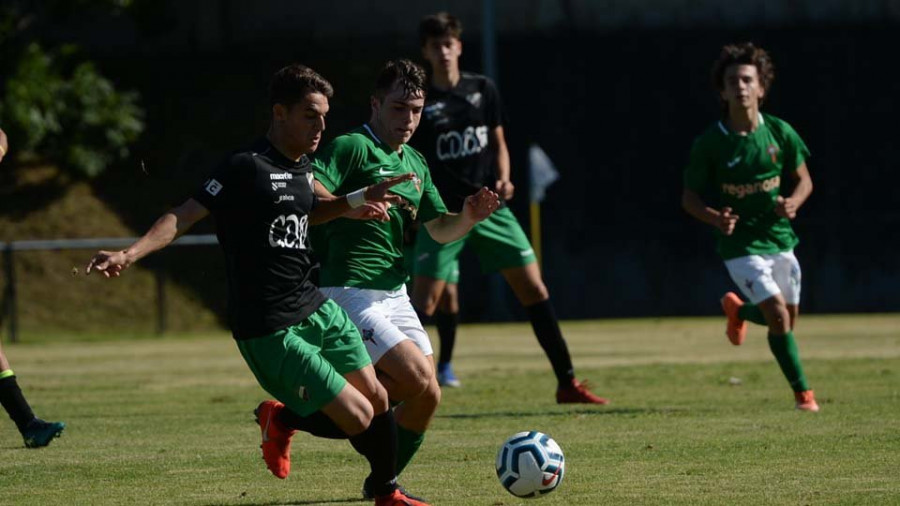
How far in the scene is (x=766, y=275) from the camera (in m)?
9.94

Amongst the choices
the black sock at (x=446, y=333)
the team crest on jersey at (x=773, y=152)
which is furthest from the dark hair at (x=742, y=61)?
the black sock at (x=446, y=333)

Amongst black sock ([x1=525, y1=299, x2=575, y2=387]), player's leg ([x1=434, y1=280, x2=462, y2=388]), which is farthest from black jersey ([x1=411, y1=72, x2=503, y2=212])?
player's leg ([x1=434, y1=280, x2=462, y2=388])

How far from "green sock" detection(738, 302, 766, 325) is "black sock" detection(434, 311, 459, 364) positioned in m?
2.55

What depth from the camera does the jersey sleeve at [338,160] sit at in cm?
716

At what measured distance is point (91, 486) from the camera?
7.13m

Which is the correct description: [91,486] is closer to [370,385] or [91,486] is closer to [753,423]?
[370,385]

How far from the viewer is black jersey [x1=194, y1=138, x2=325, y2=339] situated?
20.1ft

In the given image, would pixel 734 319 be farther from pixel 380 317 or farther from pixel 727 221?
pixel 380 317

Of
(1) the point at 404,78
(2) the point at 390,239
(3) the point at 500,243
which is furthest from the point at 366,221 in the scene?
(3) the point at 500,243

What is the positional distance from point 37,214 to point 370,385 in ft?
67.4

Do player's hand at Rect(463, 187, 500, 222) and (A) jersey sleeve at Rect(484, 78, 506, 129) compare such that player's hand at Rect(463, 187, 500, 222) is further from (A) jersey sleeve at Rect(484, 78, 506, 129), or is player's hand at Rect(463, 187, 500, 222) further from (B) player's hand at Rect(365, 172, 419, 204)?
(A) jersey sleeve at Rect(484, 78, 506, 129)

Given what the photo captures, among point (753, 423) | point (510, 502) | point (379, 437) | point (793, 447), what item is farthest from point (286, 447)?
point (753, 423)

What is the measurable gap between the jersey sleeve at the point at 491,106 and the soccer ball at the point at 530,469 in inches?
193

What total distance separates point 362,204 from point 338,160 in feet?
2.69
